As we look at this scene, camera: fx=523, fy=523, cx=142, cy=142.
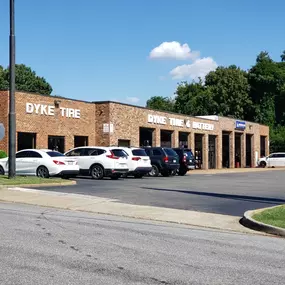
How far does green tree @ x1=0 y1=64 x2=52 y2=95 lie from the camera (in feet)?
212

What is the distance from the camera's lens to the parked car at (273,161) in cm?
5488

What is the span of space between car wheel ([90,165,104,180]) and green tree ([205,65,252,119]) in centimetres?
5049

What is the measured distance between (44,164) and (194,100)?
53356mm

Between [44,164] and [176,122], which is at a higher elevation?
[176,122]

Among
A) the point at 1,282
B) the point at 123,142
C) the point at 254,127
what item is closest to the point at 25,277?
the point at 1,282

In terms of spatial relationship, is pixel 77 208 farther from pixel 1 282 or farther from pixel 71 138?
pixel 71 138

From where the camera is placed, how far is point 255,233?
37.5 ft

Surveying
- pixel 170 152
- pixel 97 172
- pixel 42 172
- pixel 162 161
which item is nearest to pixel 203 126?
pixel 170 152

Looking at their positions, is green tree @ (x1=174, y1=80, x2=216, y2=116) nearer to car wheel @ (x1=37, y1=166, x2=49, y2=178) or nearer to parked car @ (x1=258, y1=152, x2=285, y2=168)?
parked car @ (x1=258, y1=152, x2=285, y2=168)

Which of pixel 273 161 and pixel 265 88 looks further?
pixel 265 88

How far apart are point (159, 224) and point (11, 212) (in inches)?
153

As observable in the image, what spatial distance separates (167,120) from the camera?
41.6 metres

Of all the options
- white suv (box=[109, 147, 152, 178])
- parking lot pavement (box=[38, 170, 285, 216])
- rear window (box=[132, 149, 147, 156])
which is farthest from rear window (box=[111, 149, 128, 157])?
parking lot pavement (box=[38, 170, 285, 216])

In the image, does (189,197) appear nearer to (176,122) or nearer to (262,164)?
(176,122)
